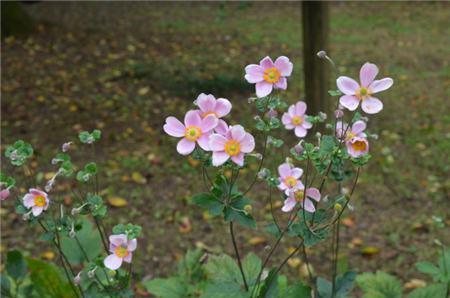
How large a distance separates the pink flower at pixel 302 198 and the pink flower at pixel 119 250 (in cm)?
42

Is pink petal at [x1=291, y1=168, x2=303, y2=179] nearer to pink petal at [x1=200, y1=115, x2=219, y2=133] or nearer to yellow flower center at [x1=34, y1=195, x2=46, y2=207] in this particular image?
pink petal at [x1=200, y1=115, x2=219, y2=133]

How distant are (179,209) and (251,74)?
2696 millimetres

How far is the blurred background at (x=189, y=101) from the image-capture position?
379 cm

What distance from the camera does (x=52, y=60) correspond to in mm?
7070

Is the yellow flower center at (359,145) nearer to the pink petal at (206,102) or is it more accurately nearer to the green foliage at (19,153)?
the pink petal at (206,102)

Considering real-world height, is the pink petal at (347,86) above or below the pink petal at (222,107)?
above

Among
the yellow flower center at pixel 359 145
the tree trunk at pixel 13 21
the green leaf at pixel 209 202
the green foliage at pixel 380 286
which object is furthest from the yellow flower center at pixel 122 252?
the tree trunk at pixel 13 21

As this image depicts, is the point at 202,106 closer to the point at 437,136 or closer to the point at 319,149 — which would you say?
the point at 319,149

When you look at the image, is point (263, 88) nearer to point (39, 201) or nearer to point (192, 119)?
point (192, 119)

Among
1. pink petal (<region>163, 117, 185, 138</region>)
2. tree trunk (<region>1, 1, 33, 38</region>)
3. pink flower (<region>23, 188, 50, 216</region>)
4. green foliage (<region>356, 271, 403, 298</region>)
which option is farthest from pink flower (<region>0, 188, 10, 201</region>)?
tree trunk (<region>1, 1, 33, 38</region>)

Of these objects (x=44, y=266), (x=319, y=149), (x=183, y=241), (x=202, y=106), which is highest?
(x=202, y=106)

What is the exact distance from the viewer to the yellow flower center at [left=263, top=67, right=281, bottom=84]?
151 cm

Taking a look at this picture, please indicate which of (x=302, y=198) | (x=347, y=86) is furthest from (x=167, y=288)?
(x=347, y=86)

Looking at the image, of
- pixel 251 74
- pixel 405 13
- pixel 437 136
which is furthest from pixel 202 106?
pixel 405 13
